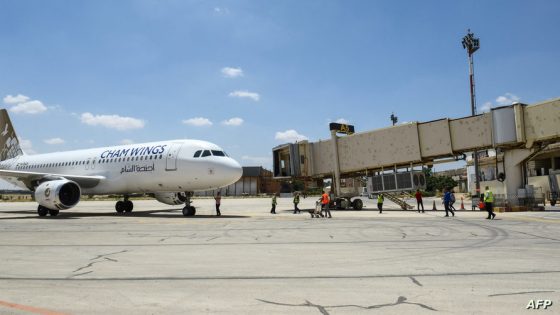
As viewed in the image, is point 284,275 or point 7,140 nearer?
point 284,275

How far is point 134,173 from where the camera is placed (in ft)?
90.4

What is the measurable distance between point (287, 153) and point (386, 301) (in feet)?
105

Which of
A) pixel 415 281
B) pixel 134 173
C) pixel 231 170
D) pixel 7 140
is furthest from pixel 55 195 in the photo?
pixel 415 281

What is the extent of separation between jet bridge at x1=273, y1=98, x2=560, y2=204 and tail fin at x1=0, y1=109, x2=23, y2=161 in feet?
72.6

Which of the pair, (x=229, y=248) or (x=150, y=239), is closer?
(x=229, y=248)

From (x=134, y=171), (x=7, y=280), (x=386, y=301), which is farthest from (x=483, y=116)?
(x=7, y=280)

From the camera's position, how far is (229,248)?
39.0ft

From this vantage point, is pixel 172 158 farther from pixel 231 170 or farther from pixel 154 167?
pixel 231 170

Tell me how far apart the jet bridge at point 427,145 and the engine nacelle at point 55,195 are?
57.2 ft

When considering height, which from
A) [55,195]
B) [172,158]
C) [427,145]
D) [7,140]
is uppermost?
[7,140]

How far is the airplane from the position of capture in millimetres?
25016

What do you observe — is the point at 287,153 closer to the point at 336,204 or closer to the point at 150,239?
the point at 336,204

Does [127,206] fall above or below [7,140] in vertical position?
below

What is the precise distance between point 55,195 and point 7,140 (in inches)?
681
